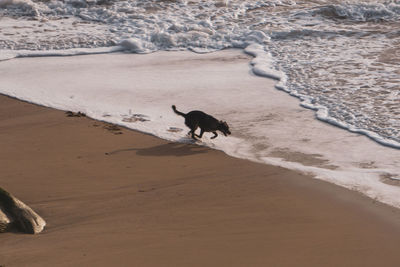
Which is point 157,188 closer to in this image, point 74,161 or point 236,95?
point 74,161

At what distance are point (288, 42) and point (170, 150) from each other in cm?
760

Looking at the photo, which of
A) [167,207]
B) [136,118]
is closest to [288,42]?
[136,118]

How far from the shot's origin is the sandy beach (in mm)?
5004

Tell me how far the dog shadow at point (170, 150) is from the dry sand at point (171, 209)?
14 mm

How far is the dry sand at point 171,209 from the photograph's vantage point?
5000 mm

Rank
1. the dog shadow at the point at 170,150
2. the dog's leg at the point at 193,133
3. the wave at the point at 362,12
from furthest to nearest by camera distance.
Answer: the wave at the point at 362,12 < the dog's leg at the point at 193,133 < the dog shadow at the point at 170,150

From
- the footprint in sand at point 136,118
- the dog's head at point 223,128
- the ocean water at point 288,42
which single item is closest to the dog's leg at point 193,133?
the dog's head at point 223,128

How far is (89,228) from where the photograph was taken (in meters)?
5.60

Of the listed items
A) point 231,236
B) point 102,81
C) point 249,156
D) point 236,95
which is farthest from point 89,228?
point 102,81

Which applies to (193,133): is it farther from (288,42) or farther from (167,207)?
(288,42)

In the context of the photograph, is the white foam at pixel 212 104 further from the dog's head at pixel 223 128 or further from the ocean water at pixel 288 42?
the dog's head at pixel 223 128

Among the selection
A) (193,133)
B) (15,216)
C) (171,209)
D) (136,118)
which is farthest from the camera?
(136,118)

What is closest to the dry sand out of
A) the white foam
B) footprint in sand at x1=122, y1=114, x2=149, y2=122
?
the white foam

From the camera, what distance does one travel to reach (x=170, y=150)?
27.6 feet
